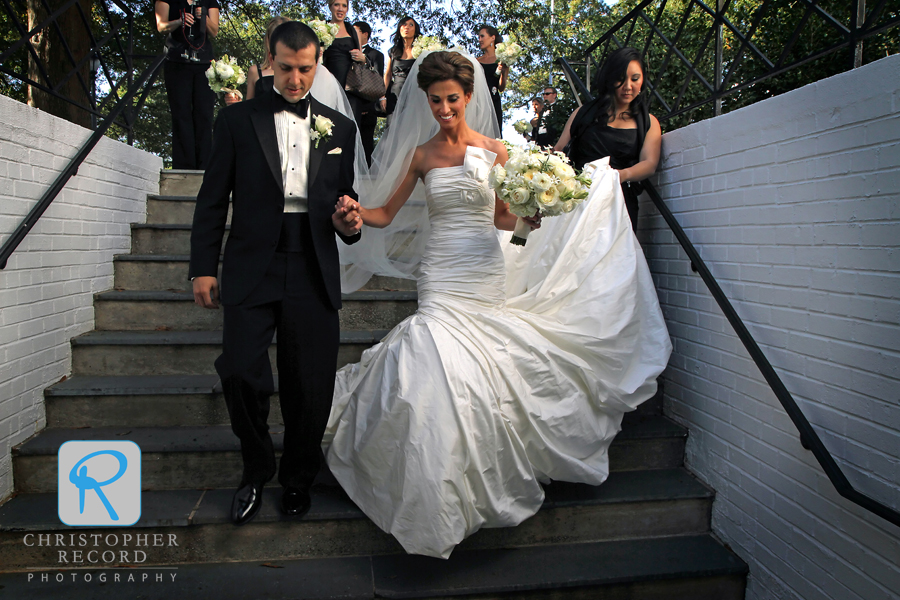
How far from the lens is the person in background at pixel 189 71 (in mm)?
5023

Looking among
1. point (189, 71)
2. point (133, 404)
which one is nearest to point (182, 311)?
point (133, 404)

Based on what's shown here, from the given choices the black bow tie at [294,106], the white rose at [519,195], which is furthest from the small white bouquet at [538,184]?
the black bow tie at [294,106]

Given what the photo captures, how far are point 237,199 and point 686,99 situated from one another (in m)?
9.54

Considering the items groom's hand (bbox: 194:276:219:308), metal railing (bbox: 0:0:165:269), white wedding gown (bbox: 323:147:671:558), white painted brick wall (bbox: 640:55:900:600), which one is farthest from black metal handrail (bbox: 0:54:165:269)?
white painted brick wall (bbox: 640:55:900:600)

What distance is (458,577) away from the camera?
250 cm

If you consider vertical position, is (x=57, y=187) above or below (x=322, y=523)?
above

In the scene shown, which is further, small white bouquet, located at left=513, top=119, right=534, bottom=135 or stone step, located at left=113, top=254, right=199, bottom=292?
small white bouquet, located at left=513, top=119, right=534, bottom=135

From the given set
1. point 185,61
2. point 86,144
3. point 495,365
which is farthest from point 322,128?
point 185,61

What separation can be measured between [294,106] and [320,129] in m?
0.17

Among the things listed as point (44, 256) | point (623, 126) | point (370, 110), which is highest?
point (370, 110)

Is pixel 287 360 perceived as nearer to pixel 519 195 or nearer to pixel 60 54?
pixel 519 195

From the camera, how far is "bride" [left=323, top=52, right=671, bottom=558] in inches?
92.6

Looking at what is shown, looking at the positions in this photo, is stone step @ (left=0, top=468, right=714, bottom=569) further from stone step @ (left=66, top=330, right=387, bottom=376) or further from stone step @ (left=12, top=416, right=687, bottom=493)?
stone step @ (left=66, top=330, right=387, bottom=376)

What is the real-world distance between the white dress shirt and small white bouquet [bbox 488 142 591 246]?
0.83 m
